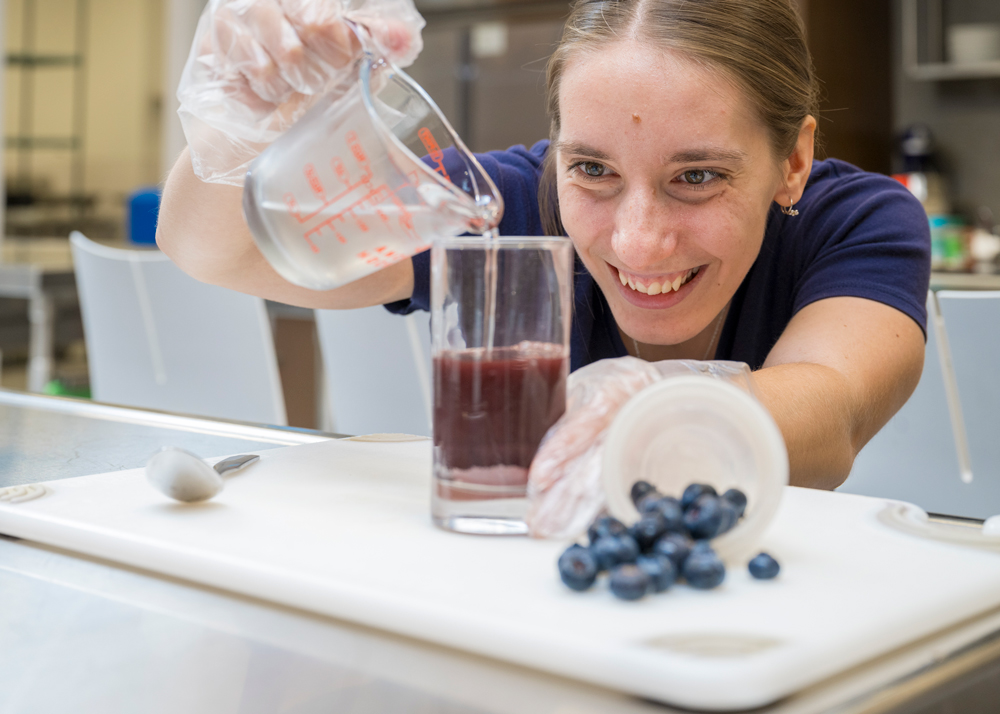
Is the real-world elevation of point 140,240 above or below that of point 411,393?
above

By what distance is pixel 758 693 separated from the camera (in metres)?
0.37

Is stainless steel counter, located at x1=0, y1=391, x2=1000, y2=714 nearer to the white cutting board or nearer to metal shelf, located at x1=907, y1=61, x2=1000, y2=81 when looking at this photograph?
the white cutting board

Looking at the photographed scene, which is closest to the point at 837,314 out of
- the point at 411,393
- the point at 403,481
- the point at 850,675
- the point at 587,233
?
the point at 587,233

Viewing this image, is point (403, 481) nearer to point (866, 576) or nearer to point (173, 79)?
point (866, 576)

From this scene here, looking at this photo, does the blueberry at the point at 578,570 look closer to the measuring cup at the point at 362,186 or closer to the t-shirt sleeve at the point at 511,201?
the measuring cup at the point at 362,186

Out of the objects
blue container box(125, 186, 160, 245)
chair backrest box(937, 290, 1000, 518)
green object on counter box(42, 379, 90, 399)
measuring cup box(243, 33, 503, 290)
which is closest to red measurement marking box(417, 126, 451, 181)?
measuring cup box(243, 33, 503, 290)

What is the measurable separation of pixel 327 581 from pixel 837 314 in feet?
2.32

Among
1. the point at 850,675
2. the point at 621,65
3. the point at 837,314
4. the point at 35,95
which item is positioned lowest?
the point at 850,675

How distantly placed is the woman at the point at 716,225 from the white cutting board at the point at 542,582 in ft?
1.00

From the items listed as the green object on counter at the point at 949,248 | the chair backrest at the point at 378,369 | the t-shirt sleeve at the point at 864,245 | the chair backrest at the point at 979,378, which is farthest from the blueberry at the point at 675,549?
the green object on counter at the point at 949,248

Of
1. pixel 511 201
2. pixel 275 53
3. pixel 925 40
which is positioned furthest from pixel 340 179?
pixel 925 40

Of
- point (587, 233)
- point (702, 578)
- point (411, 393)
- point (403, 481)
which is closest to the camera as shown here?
point (702, 578)

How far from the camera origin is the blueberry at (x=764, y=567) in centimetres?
48

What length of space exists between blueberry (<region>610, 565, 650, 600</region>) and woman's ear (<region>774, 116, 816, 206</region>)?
0.74 meters
